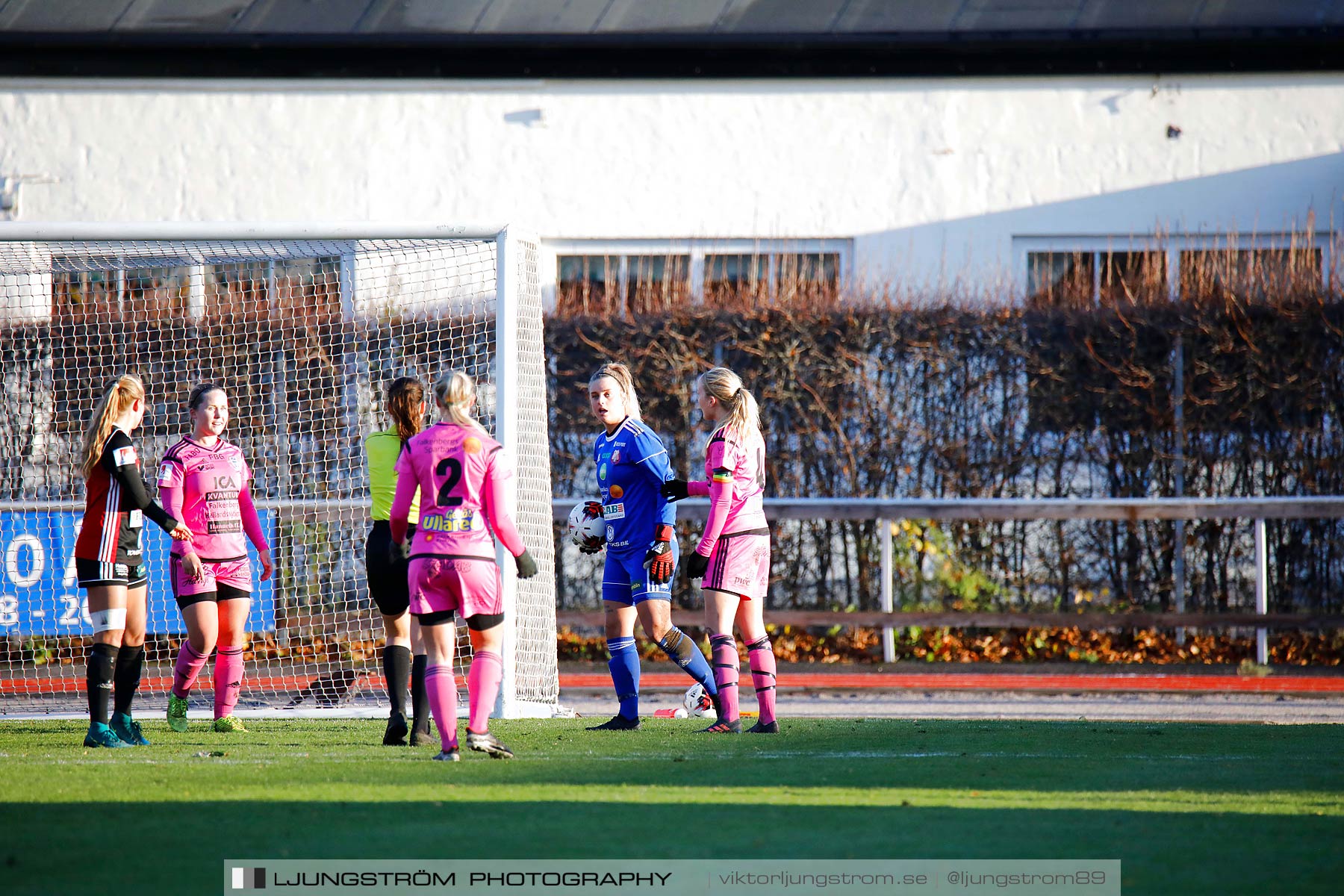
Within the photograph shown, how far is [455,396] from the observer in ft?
21.6

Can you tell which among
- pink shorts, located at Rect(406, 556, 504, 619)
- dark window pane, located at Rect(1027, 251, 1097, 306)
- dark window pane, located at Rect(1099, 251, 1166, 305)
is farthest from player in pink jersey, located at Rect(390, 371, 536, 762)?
dark window pane, located at Rect(1099, 251, 1166, 305)

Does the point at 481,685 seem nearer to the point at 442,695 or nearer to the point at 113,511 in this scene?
the point at 442,695

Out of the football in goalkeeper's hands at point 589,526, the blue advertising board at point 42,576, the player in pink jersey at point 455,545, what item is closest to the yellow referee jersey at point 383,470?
the football in goalkeeper's hands at point 589,526

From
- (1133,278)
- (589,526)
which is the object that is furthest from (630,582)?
(1133,278)

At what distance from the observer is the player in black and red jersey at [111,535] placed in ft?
24.6

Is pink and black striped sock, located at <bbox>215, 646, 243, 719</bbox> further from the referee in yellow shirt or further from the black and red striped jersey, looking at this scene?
the referee in yellow shirt

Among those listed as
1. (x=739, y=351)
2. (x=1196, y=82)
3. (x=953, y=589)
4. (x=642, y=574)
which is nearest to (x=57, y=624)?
(x=642, y=574)

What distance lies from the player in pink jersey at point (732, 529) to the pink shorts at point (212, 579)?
2463mm

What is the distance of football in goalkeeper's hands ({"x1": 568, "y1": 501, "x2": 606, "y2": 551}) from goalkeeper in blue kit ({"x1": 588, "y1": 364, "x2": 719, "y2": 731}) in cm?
3

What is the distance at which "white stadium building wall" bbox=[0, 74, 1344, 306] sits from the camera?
16.0 m

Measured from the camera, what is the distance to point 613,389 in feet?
25.7

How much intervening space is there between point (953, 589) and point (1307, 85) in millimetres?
7534

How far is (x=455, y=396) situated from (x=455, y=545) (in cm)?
70

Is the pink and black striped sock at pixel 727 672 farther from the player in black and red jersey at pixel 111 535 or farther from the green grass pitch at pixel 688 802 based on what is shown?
the player in black and red jersey at pixel 111 535
